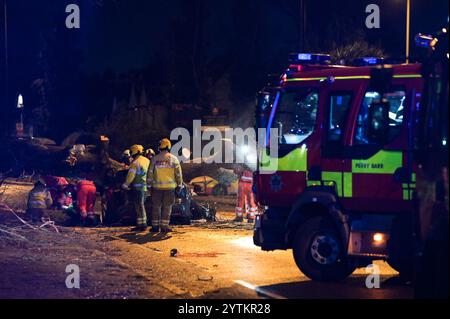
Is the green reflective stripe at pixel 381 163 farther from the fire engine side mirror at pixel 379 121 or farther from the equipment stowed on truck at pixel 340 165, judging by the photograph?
the fire engine side mirror at pixel 379 121

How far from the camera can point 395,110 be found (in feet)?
32.0

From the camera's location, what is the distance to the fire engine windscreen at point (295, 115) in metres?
10.3

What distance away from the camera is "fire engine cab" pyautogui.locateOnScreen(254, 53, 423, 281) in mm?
9594

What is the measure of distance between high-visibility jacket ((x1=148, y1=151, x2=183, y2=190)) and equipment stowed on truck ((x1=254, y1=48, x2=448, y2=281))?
4.22 m

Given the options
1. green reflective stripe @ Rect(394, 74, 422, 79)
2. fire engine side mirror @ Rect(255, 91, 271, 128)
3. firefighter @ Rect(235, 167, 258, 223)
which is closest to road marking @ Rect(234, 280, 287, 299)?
fire engine side mirror @ Rect(255, 91, 271, 128)

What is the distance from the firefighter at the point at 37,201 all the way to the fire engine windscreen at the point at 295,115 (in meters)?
7.02

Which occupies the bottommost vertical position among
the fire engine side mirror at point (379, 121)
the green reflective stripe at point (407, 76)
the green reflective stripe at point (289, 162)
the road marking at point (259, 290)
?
the road marking at point (259, 290)

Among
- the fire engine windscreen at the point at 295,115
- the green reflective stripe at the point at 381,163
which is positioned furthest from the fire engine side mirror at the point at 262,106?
the green reflective stripe at the point at 381,163

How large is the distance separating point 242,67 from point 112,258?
37.5 meters

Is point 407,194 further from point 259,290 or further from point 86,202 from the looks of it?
point 86,202

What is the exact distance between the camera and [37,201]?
1612 cm

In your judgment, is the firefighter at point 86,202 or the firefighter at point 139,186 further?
the firefighter at point 86,202

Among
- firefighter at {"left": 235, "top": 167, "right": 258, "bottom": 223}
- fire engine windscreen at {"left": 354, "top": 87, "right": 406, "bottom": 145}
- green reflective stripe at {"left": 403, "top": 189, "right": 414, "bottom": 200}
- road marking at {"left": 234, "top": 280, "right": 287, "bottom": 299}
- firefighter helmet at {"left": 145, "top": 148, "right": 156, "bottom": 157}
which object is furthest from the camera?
firefighter helmet at {"left": 145, "top": 148, "right": 156, "bottom": 157}

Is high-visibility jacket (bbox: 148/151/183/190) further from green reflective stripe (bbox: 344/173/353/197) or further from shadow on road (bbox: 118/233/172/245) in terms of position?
green reflective stripe (bbox: 344/173/353/197)
